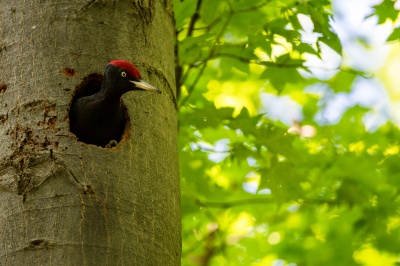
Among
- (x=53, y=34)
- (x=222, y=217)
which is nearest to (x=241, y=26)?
(x=53, y=34)

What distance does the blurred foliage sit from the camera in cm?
336

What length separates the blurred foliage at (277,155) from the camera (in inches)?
132

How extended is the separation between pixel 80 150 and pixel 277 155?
1.63 m

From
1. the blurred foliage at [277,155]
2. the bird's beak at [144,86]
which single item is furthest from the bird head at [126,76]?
the blurred foliage at [277,155]

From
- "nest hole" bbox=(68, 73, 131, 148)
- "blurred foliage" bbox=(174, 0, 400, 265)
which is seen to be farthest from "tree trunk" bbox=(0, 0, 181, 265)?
"blurred foliage" bbox=(174, 0, 400, 265)

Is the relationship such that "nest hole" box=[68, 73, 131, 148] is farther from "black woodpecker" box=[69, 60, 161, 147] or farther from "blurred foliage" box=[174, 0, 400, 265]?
"blurred foliage" box=[174, 0, 400, 265]

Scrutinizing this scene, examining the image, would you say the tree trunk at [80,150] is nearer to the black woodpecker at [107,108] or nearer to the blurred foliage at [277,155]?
the black woodpecker at [107,108]

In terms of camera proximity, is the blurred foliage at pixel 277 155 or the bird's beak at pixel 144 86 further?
the blurred foliage at pixel 277 155

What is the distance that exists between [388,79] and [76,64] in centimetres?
653

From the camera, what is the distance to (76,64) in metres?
2.39

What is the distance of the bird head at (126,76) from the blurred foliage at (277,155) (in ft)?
2.85

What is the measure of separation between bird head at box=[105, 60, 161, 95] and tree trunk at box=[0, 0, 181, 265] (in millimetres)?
46

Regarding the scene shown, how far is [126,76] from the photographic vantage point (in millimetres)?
2391

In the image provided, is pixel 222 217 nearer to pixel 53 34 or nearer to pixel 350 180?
pixel 350 180
